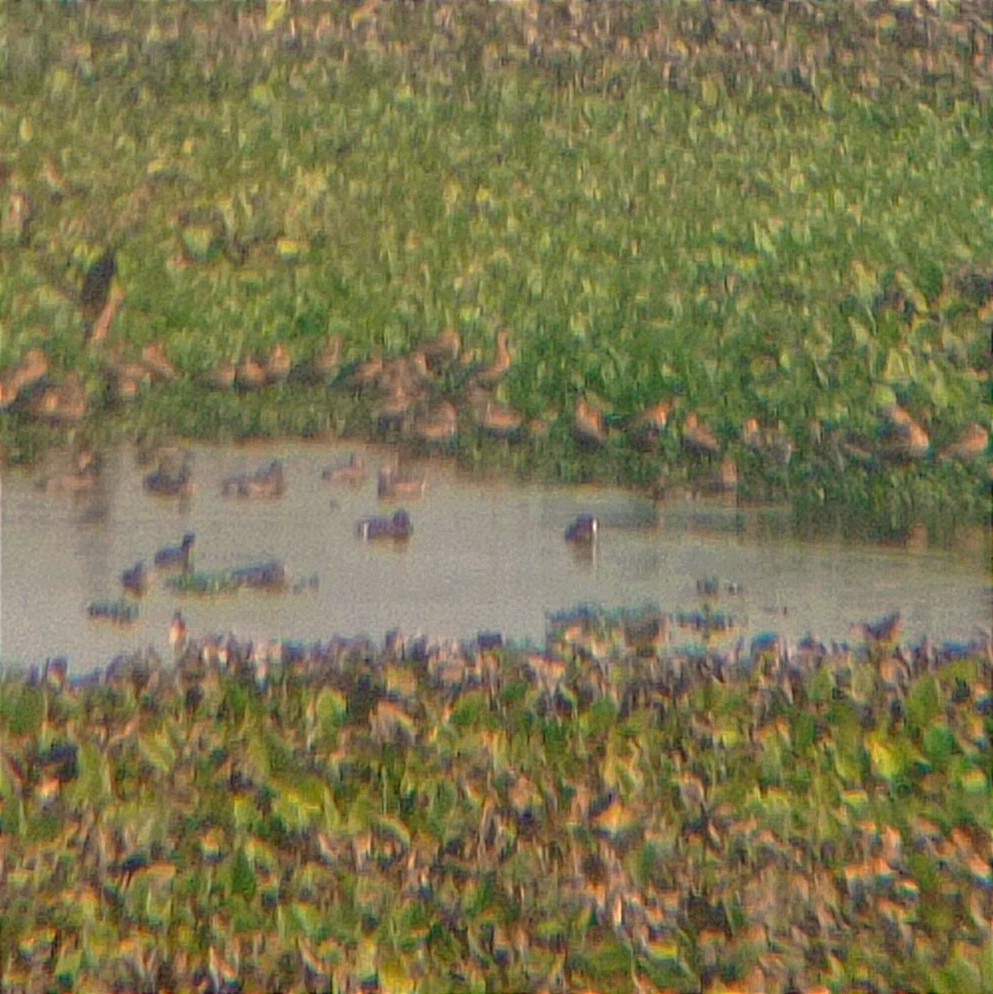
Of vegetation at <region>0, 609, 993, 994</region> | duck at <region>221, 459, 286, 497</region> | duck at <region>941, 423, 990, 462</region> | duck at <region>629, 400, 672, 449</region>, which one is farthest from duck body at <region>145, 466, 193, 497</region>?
duck at <region>941, 423, 990, 462</region>

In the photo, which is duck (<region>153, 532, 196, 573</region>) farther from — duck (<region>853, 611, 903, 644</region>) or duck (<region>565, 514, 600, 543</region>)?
duck (<region>853, 611, 903, 644</region>)

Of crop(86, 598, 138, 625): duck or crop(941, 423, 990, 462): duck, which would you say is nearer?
crop(86, 598, 138, 625): duck

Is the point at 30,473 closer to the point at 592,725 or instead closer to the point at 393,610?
the point at 393,610

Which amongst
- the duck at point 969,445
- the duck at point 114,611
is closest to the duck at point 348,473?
the duck at point 114,611

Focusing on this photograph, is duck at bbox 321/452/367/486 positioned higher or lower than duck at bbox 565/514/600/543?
higher

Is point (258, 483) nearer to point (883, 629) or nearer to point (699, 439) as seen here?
point (699, 439)

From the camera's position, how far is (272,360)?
5414 mm

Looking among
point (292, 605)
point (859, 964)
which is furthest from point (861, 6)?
point (859, 964)

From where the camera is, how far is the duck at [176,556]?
4582mm

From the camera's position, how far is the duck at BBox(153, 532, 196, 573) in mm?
4582

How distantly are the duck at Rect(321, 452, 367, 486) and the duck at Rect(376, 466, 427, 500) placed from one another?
2.5 inches

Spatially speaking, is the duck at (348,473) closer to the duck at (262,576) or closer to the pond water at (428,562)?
the pond water at (428,562)

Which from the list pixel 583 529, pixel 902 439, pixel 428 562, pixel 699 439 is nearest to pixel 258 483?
pixel 428 562

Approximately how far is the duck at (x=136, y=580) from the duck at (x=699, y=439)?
170 centimetres
